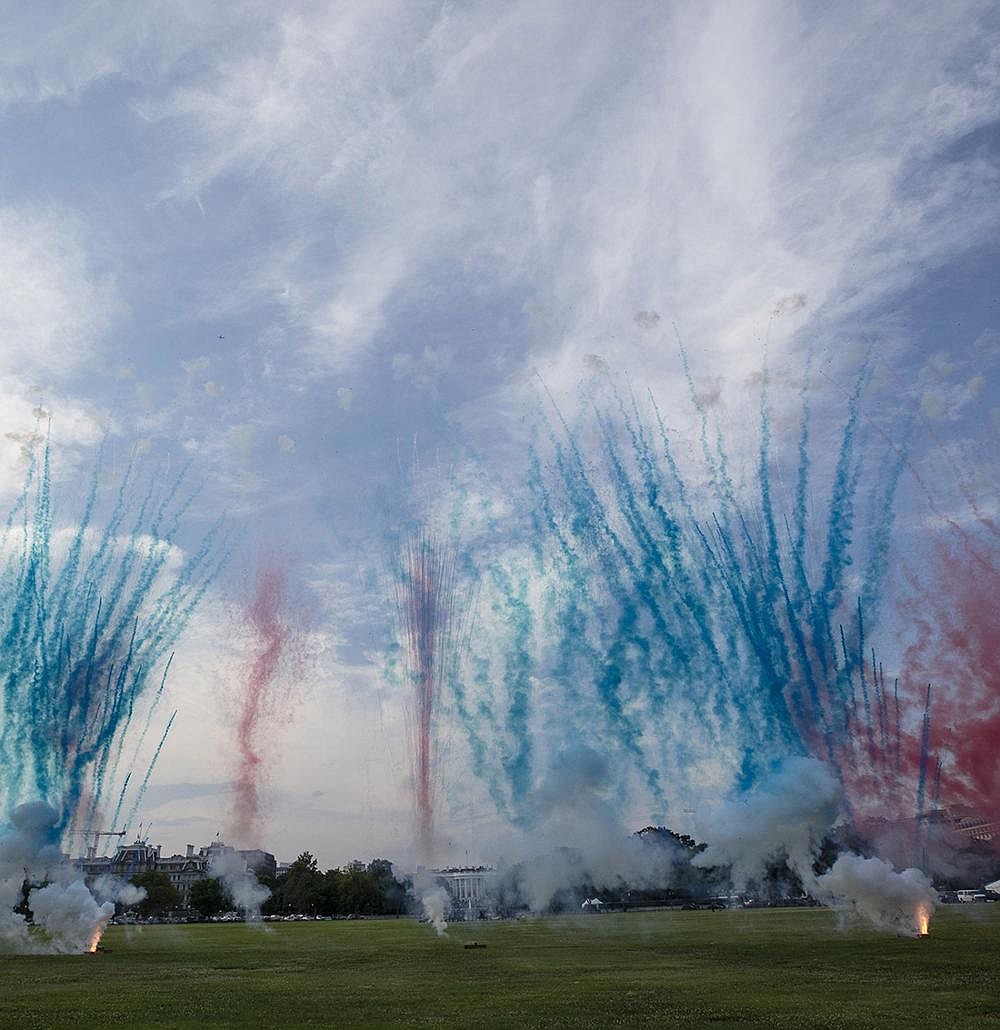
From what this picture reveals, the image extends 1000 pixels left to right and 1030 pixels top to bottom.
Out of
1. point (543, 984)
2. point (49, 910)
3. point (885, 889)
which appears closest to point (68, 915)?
point (49, 910)

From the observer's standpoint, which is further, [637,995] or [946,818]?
[946,818]

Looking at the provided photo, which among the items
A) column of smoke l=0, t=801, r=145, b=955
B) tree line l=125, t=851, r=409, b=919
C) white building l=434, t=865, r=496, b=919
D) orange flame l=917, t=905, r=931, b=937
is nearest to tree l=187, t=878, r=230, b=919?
tree line l=125, t=851, r=409, b=919

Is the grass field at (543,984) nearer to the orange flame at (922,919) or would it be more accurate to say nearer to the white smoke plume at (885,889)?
the orange flame at (922,919)

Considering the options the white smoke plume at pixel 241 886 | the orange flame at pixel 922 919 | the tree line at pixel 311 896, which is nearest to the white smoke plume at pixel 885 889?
the orange flame at pixel 922 919

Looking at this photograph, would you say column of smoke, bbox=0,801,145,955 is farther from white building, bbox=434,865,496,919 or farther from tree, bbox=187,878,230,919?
tree, bbox=187,878,230,919

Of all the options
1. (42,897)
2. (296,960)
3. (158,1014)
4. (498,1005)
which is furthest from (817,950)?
(42,897)

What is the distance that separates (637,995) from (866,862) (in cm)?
3243

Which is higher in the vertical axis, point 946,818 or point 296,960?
point 946,818

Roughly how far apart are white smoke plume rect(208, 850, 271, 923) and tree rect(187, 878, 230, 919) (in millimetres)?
1735

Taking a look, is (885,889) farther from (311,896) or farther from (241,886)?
(311,896)

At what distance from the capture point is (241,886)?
5930 inches

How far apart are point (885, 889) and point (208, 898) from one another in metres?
138

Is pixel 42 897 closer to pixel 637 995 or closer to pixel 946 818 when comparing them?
pixel 637 995

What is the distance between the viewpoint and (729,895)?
6191 inches
